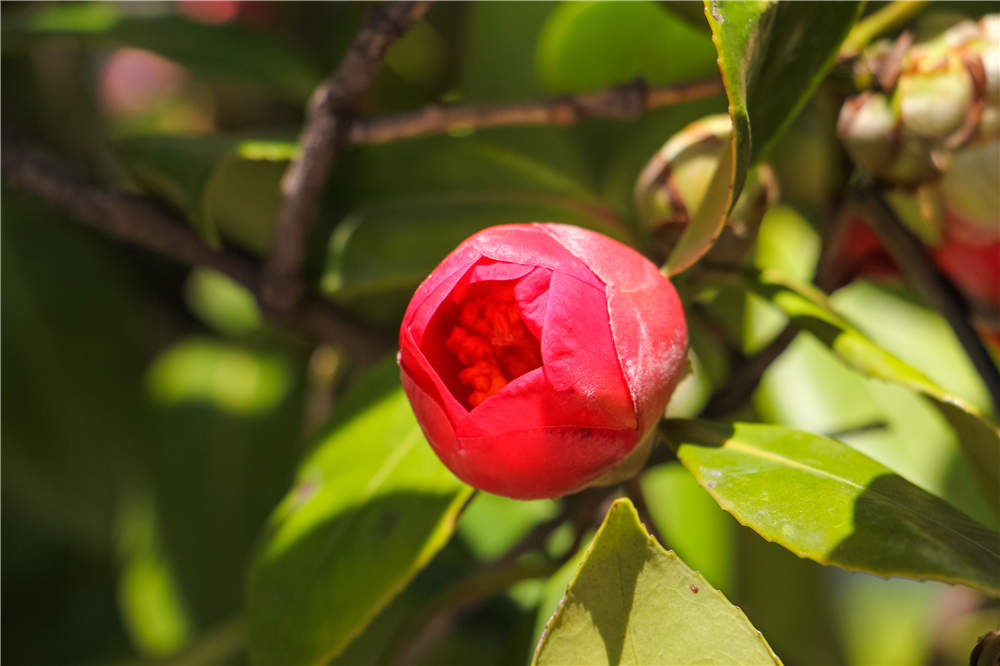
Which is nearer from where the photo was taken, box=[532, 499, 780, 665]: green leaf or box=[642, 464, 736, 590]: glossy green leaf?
box=[532, 499, 780, 665]: green leaf

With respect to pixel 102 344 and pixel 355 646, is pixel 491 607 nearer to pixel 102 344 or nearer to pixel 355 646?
pixel 355 646

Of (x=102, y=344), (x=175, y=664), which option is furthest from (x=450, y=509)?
(x=102, y=344)

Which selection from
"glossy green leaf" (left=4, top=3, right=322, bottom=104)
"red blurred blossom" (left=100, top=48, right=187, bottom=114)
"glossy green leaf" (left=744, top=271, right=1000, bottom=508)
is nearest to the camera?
"glossy green leaf" (left=744, top=271, right=1000, bottom=508)

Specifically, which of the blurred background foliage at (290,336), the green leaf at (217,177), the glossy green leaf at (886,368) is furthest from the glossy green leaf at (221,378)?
the glossy green leaf at (886,368)

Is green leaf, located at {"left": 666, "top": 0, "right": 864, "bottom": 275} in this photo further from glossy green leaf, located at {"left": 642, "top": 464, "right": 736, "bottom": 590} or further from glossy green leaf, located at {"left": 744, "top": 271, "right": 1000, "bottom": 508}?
glossy green leaf, located at {"left": 642, "top": 464, "right": 736, "bottom": 590}

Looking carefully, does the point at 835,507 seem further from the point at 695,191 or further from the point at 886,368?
the point at 695,191

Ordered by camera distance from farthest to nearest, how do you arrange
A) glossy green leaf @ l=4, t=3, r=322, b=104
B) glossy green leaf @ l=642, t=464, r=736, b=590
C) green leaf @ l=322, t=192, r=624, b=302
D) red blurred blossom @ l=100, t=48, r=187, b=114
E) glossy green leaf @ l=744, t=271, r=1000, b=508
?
red blurred blossom @ l=100, t=48, r=187, b=114
glossy green leaf @ l=642, t=464, r=736, b=590
glossy green leaf @ l=4, t=3, r=322, b=104
green leaf @ l=322, t=192, r=624, b=302
glossy green leaf @ l=744, t=271, r=1000, b=508

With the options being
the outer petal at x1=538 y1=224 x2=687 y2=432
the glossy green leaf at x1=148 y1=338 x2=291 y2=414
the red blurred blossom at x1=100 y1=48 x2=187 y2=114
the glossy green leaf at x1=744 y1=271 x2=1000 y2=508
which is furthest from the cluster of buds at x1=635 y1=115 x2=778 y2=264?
the red blurred blossom at x1=100 y1=48 x2=187 y2=114
